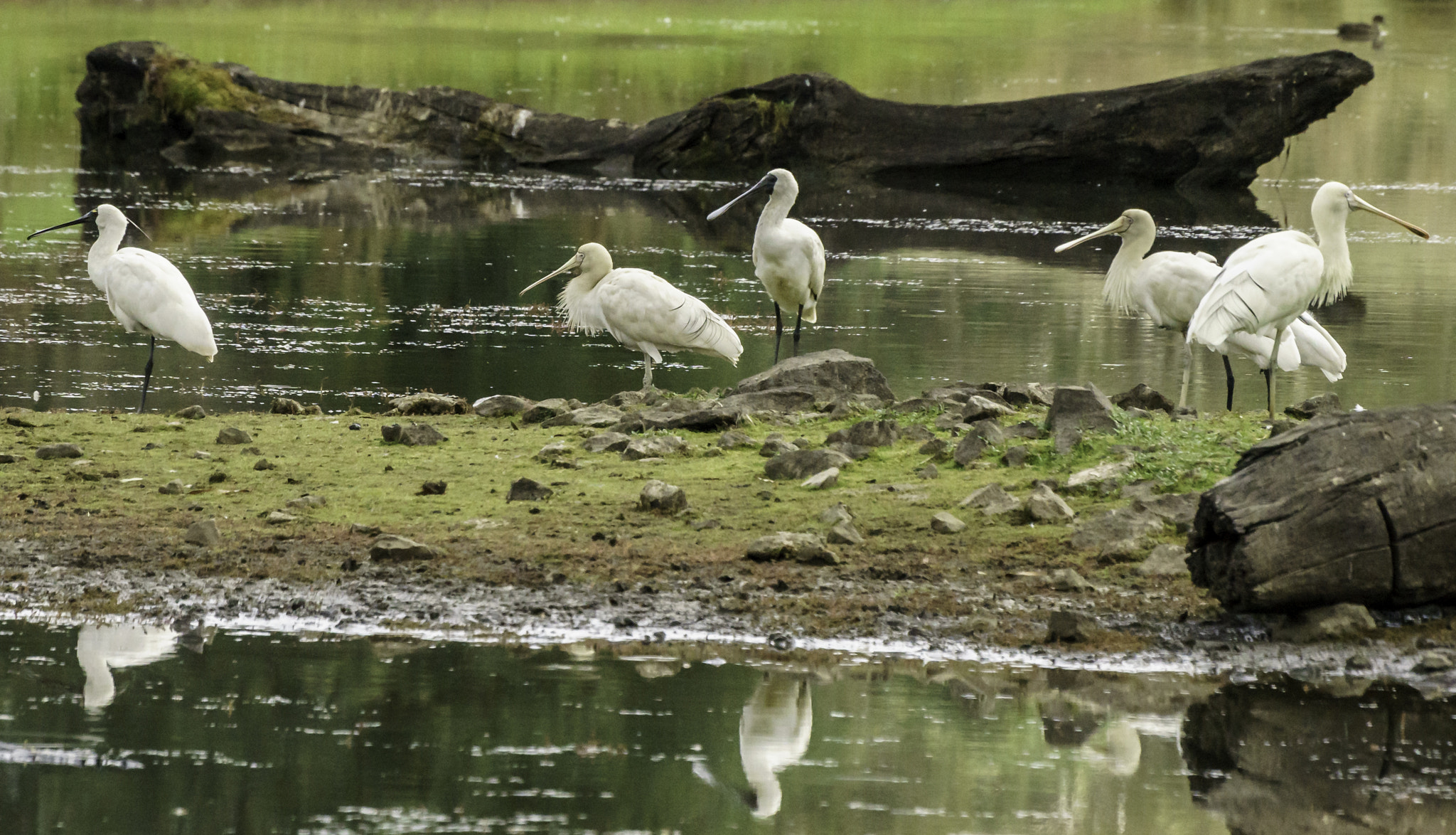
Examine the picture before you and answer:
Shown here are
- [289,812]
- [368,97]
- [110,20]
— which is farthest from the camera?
[110,20]

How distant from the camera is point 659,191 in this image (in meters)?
29.2

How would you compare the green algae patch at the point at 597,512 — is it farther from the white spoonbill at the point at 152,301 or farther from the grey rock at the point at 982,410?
the white spoonbill at the point at 152,301

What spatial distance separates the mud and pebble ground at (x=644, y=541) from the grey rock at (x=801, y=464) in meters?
0.10

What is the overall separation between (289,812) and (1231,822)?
2718 mm

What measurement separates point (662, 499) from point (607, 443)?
1.36m

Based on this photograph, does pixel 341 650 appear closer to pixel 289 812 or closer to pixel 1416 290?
pixel 289 812

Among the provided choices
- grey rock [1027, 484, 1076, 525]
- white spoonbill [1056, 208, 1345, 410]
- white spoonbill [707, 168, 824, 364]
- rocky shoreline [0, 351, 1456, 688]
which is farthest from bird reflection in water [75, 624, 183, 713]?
white spoonbill [707, 168, 824, 364]

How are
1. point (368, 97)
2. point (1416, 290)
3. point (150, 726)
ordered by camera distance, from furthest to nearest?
point (368, 97) → point (1416, 290) → point (150, 726)

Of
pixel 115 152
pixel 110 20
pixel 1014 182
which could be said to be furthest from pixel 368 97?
pixel 110 20

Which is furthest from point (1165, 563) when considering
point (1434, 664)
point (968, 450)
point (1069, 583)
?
point (968, 450)

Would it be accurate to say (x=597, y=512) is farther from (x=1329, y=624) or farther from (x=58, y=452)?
(x=1329, y=624)

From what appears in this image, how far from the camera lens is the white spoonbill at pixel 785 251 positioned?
13328 millimetres

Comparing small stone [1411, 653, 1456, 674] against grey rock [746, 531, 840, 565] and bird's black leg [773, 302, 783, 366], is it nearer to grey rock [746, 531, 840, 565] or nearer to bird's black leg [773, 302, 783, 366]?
grey rock [746, 531, 840, 565]

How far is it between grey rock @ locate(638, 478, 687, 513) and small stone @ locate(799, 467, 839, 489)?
28.0 inches
